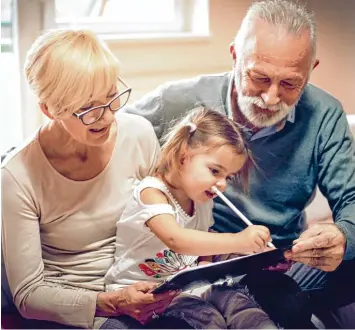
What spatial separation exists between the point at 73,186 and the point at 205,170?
0.62 feet

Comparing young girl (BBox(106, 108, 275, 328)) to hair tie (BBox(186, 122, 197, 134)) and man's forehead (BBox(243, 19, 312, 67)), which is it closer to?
hair tie (BBox(186, 122, 197, 134))

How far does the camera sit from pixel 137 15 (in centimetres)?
90

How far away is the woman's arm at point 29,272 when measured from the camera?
83 cm

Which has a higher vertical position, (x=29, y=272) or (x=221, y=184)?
(x=221, y=184)

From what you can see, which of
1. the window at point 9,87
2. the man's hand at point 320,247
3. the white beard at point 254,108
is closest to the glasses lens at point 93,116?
the window at point 9,87

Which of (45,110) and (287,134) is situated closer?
(45,110)

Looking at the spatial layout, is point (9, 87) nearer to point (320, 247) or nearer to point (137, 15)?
point (137, 15)

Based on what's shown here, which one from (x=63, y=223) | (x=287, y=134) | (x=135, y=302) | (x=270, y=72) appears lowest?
(x=135, y=302)

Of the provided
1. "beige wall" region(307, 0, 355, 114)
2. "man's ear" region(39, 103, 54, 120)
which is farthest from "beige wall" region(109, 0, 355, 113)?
"man's ear" region(39, 103, 54, 120)

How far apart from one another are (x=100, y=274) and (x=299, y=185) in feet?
1.11

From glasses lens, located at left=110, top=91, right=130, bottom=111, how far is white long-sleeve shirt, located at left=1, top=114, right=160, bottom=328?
0.11ft

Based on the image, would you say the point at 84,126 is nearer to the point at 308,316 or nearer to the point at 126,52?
the point at 126,52

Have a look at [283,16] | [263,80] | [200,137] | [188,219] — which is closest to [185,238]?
[188,219]

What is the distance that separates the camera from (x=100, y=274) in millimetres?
893
